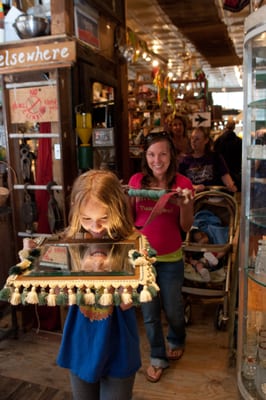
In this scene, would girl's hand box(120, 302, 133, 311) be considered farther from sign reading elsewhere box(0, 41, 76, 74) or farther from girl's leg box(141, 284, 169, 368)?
sign reading elsewhere box(0, 41, 76, 74)

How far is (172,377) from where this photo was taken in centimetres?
258

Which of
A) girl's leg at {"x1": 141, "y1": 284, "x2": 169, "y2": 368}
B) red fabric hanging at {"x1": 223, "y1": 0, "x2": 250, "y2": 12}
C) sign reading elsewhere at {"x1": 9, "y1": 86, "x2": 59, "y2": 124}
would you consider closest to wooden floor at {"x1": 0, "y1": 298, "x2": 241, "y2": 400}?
girl's leg at {"x1": 141, "y1": 284, "x2": 169, "y2": 368}

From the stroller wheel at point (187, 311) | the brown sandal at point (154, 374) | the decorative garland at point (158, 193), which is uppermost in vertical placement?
the decorative garland at point (158, 193)

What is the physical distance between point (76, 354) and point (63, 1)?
2.41m

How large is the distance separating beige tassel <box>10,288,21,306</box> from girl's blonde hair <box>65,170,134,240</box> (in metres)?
0.38

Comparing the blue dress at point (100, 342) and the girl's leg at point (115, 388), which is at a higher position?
the blue dress at point (100, 342)

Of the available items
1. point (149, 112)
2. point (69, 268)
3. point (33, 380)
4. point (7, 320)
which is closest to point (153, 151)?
point (69, 268)

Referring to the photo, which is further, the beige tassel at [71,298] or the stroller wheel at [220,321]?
the stroller wheel at [220,321]

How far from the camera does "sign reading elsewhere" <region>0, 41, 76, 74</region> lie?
2.70 m

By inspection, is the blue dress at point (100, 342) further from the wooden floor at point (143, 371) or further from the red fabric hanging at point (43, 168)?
the red fabric hanging at point (43, 168)

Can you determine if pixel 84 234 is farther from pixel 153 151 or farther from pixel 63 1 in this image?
pixel 63 1

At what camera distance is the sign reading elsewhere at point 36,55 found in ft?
8.87

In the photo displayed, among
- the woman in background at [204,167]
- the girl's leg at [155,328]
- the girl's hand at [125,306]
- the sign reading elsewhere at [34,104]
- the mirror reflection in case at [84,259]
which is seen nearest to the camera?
the mirror reflection in case at [84,259]

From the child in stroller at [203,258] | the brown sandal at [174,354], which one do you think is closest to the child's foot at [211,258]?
the child in stroller at [203,258]
